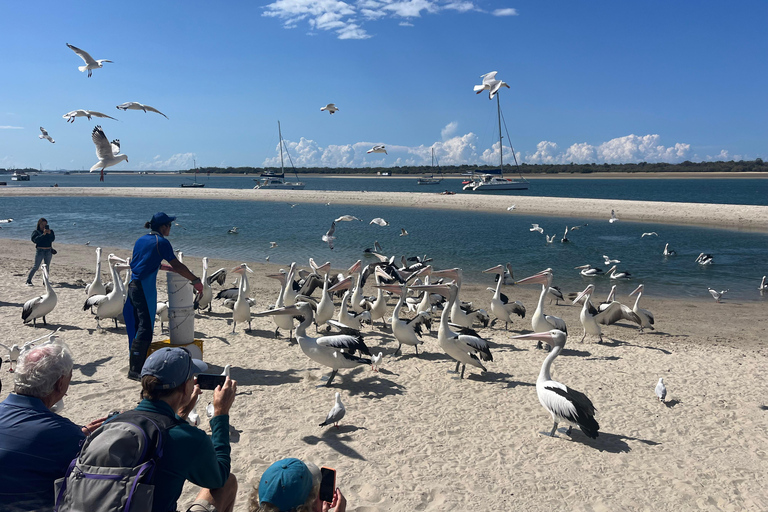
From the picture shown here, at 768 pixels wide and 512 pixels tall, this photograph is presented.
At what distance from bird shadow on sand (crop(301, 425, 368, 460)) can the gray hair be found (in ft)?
9.42

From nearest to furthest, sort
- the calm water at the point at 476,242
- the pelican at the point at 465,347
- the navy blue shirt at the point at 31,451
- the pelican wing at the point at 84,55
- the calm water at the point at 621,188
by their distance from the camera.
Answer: the navy blue shirt at the point at 31,451, the pelican at the point at 465,347, the pelican wing at the point at 84,55, the calm water at the point at 476,242, the calm water at the point at 621,188

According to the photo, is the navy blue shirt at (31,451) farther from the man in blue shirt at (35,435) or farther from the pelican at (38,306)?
the pelican at (38,306)

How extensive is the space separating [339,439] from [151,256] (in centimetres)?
280

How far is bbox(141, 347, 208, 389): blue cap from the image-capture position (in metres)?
2.28

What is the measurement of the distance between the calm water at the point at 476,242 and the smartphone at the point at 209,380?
12989 mm

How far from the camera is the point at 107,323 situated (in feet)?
28.7

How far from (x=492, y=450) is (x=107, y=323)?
23.3 feet

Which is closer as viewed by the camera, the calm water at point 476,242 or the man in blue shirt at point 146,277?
the man in blue shirt at point 146,277

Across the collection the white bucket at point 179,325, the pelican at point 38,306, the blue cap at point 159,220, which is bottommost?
the pelican at point 38,306

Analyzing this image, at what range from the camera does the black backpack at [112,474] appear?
6.30ft

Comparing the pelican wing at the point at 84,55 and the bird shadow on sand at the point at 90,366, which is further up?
the pelican wing at the point at 84,55

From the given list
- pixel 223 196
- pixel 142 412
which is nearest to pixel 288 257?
pixel 142 412

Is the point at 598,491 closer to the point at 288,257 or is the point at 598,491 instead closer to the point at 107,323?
the point at 107,323

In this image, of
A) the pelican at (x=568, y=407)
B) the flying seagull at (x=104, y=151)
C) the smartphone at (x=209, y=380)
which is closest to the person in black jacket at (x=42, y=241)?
the flying seagull at (x=104, y=151)
